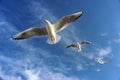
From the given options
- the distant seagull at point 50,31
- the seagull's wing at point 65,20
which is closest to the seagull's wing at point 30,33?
the distant seagull at point 50,31

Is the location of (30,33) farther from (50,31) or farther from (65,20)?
(65,20)

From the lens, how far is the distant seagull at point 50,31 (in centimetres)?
870

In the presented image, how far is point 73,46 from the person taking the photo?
13234 millimetres

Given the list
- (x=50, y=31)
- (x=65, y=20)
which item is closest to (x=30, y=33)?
(x=50, y=31)

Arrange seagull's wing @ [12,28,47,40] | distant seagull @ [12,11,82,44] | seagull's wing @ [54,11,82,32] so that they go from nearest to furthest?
seagull's wing @ [54,11,82,32], distant seagull @ [12,11,82,44], seagull's wing @ [12,28,47,40]

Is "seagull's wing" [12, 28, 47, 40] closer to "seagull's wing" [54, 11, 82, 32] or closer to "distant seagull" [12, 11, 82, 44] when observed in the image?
"distant seagull" [12, 11, 82, 44]

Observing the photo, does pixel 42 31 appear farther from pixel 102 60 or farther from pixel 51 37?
pixel 102 60

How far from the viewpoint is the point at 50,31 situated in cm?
904

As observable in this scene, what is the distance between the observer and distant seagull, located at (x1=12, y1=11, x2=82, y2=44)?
8.70m

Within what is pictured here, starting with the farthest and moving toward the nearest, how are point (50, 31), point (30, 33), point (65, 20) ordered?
point (30, 33), point (50, 31), point (65, 20)

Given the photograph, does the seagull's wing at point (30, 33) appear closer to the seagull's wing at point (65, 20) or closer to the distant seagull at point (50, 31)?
the distant seagull at point (50, 31)

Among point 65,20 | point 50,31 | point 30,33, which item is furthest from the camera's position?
point 30,33

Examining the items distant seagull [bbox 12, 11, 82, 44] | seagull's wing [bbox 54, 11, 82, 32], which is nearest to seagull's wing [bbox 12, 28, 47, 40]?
distant seagull [bbox 12, 11, 82, 44]

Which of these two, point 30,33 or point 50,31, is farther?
point 30,33
